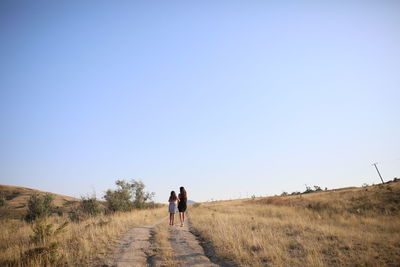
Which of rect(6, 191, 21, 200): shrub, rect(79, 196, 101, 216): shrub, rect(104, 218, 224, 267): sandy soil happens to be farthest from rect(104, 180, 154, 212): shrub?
rect(6, 191, 21, 200): shrub

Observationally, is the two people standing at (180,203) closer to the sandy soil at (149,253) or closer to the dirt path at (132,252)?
the sandy soil at (149,253)

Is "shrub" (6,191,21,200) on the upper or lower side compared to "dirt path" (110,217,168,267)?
upper

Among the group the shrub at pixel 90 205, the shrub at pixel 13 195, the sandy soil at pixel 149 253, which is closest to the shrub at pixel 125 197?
the shrub at pixel 90 205

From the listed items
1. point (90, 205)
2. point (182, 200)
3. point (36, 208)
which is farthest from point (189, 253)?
point (36, 208)

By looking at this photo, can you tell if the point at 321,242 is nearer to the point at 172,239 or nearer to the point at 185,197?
the point at 172,239

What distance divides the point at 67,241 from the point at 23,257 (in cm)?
217

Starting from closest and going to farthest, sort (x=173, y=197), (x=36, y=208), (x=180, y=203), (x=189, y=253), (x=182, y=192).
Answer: (x=189, y=253) → (x=180, y=203) → (x=182, y=192) → (x=173, y=197) → (x=36, y=208)

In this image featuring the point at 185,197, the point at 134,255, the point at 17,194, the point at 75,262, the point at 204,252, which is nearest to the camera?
the point at 75,262

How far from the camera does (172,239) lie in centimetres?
941

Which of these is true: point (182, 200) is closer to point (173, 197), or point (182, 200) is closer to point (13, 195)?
point (173, 197)

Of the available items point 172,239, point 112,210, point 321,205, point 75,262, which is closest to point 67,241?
point 75,262

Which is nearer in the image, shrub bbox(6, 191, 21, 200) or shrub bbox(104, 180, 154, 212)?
shrub bbox(104, 180, 154, 212)

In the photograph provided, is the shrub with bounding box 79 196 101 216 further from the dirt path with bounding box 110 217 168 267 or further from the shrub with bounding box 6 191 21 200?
the shrub with bounding box 6 191 21 200

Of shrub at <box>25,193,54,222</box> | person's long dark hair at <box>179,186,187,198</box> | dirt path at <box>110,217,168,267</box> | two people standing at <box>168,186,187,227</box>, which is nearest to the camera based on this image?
dirt path at <box>110,217,168,267</box>
